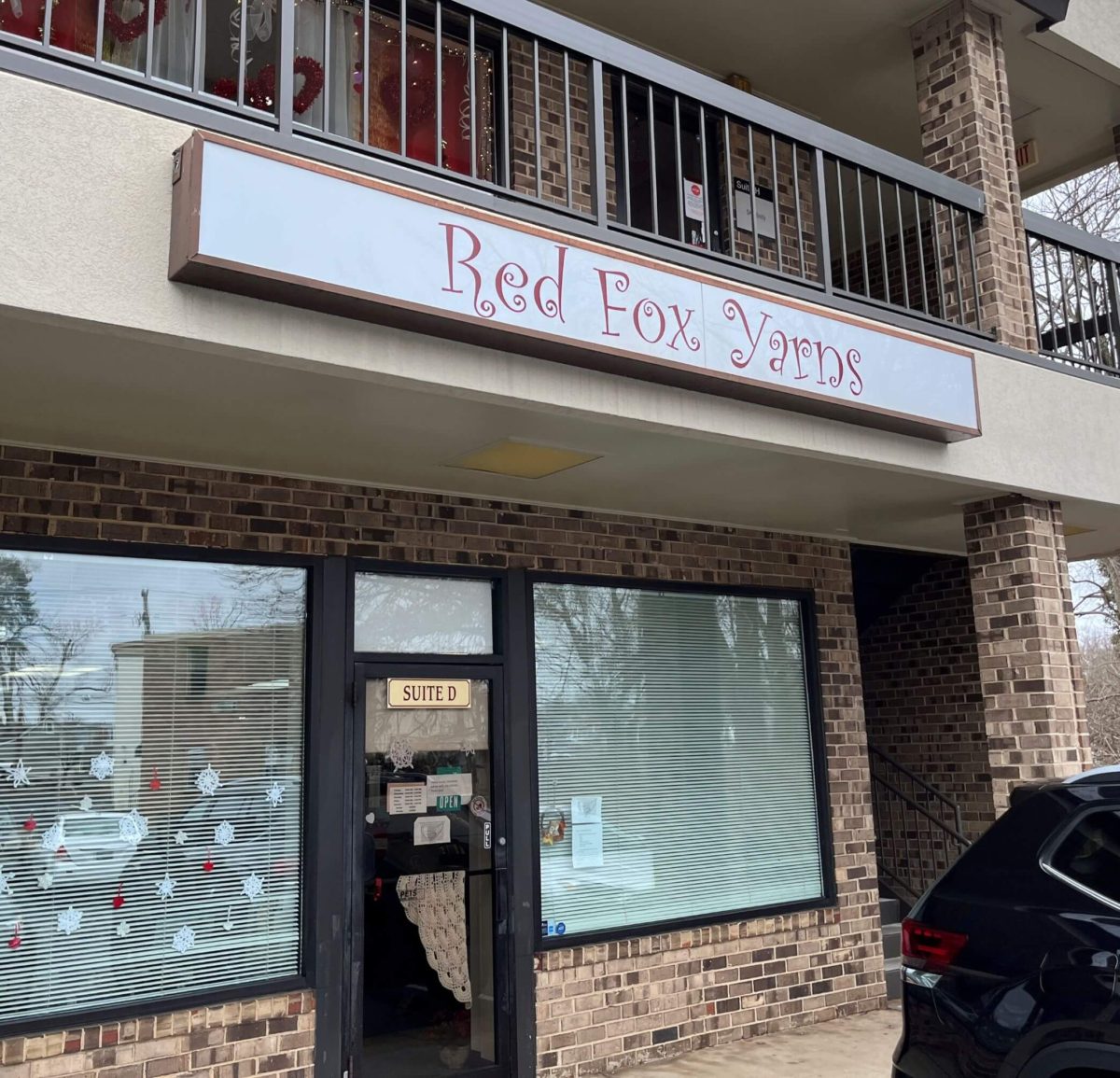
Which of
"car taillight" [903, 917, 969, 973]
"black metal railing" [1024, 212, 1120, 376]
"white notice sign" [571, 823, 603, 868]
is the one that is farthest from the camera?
"black metal railing" [1024, 212, 1120, 376]

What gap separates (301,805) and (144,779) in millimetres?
759

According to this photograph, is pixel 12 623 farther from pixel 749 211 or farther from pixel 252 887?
pixel 749 211

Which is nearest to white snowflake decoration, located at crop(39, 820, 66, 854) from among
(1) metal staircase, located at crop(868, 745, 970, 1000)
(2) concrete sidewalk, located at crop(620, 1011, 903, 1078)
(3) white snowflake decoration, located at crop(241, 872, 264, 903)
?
(3) white snowflake decoration, located at crop(241, 872, 264, 903)

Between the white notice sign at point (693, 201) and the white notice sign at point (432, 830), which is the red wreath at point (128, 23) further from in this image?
the white notice sign at point (432, 830)

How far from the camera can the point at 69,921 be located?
466cm

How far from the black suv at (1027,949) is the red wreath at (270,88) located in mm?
4479

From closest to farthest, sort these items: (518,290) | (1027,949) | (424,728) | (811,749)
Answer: (1027,949), (518,290), (424,728), (811,749)

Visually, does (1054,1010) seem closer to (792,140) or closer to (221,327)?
(221,327)

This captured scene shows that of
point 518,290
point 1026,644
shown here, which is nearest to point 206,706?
point 518,290

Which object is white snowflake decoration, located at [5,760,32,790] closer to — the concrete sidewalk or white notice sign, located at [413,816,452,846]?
white notice sign, located at [413,816,452,846]

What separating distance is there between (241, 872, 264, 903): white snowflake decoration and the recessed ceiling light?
2121 mm

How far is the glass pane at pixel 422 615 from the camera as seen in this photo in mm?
5742

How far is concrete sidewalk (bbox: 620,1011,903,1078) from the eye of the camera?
5902mm

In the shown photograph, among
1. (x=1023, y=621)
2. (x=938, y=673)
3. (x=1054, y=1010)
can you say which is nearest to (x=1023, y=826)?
(x=1054, y=1010)
